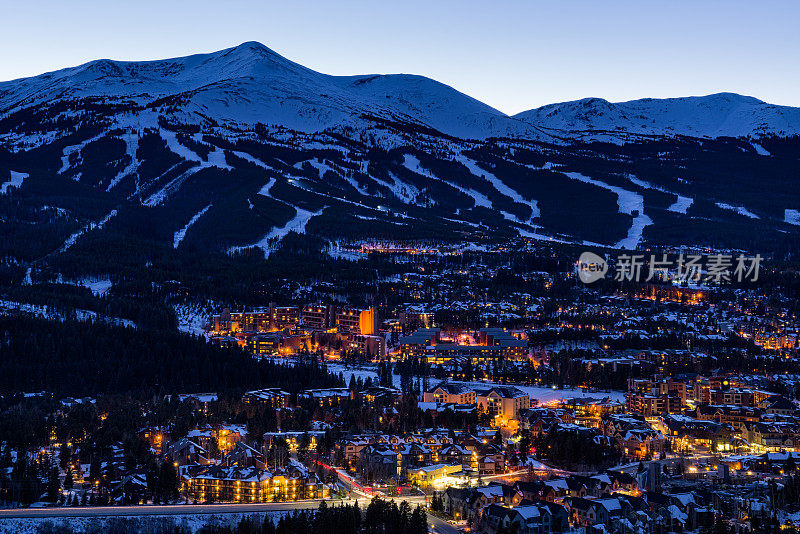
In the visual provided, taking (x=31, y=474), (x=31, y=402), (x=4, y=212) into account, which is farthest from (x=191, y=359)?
(x=4, y=212)

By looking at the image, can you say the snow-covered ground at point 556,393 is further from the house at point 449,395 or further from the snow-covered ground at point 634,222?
the snow-covered ground at point 634,222

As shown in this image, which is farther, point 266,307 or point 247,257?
point 247,257

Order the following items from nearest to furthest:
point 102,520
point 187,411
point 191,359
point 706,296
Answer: point 102,520 < point 187,411 < point 191,359 < point 706,296

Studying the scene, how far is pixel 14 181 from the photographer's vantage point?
166875mm

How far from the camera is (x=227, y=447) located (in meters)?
53.6

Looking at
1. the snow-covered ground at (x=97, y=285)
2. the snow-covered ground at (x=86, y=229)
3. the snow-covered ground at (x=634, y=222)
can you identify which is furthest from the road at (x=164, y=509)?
the snow-covered ground at (x=634, y=222)

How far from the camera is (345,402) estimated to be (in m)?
62.7

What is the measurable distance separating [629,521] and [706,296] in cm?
7499

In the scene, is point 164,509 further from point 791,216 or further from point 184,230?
point 791,216

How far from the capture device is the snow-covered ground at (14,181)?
15945 centimetres

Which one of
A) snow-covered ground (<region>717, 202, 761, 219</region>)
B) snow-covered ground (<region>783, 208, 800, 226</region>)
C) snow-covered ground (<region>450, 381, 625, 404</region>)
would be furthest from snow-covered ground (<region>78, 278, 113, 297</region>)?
snow-covered ground (<region>783, 208, 800, 226</region>)

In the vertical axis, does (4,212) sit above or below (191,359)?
above

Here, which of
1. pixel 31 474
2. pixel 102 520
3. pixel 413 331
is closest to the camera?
pixel 102 520

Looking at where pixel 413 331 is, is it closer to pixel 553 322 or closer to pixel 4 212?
pixel 553 322
